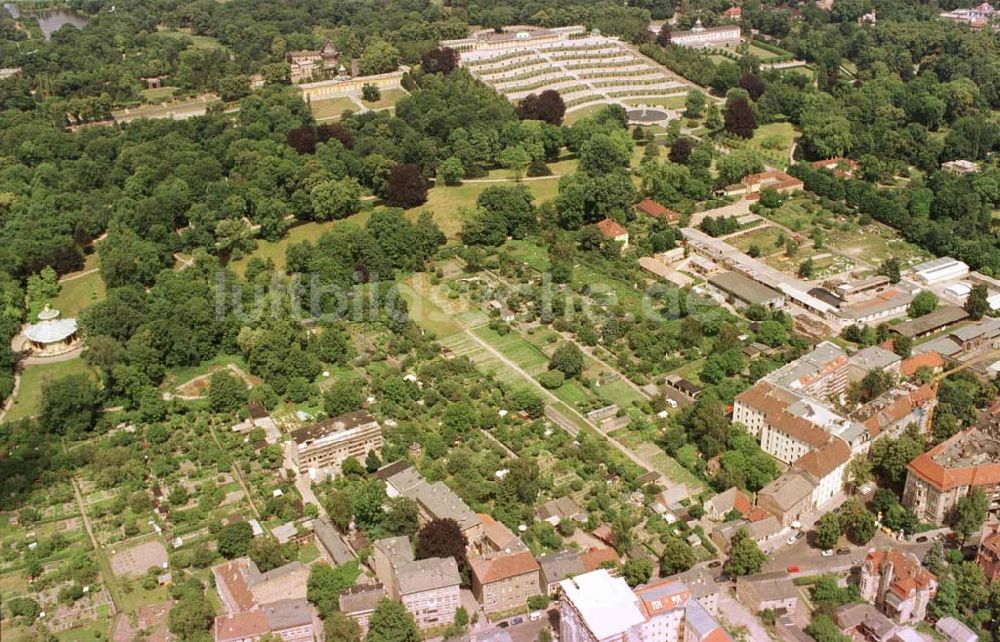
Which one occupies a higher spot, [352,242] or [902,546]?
[352,242]

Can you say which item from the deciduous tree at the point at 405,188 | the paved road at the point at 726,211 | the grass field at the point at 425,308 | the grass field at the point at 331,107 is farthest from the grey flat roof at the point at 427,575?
the grass field at the point at 331,107

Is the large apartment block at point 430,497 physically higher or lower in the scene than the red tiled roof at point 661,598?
lower

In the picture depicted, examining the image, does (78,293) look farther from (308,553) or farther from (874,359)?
(874,359)

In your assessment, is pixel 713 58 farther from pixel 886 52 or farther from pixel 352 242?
pixel 352 242

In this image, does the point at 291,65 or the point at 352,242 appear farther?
the point at 291,65

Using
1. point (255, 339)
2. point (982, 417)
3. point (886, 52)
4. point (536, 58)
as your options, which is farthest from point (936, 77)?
point (255, 339)

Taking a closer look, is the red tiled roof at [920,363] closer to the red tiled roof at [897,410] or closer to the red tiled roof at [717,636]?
the red tiled roof at [897,410]

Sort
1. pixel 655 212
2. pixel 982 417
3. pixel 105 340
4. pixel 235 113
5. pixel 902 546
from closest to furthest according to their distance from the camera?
pixel 902 546 → pixel 982 417 → pixel 105 340 → pixel 655 212 → pixel 235 113
